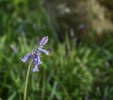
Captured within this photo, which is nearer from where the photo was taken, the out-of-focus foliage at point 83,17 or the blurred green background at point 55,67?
the blurred green background at point 55,67

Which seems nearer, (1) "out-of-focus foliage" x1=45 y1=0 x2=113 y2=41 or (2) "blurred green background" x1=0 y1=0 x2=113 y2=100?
(2) "blurred green background" x1=0 y1=0 x2=113 y2=100

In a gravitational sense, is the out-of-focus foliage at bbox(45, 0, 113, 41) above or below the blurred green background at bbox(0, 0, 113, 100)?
above

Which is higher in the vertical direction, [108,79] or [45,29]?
[45,29]

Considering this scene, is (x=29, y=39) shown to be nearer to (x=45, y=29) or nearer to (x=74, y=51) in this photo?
(x=45, y=29)

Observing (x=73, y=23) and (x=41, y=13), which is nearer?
(x=73, y=23)

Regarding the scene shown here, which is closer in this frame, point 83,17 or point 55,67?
point 55,67

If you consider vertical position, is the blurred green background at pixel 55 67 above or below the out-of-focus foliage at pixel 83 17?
below

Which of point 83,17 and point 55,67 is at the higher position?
point 83,17

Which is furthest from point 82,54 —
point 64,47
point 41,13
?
point 41,13
